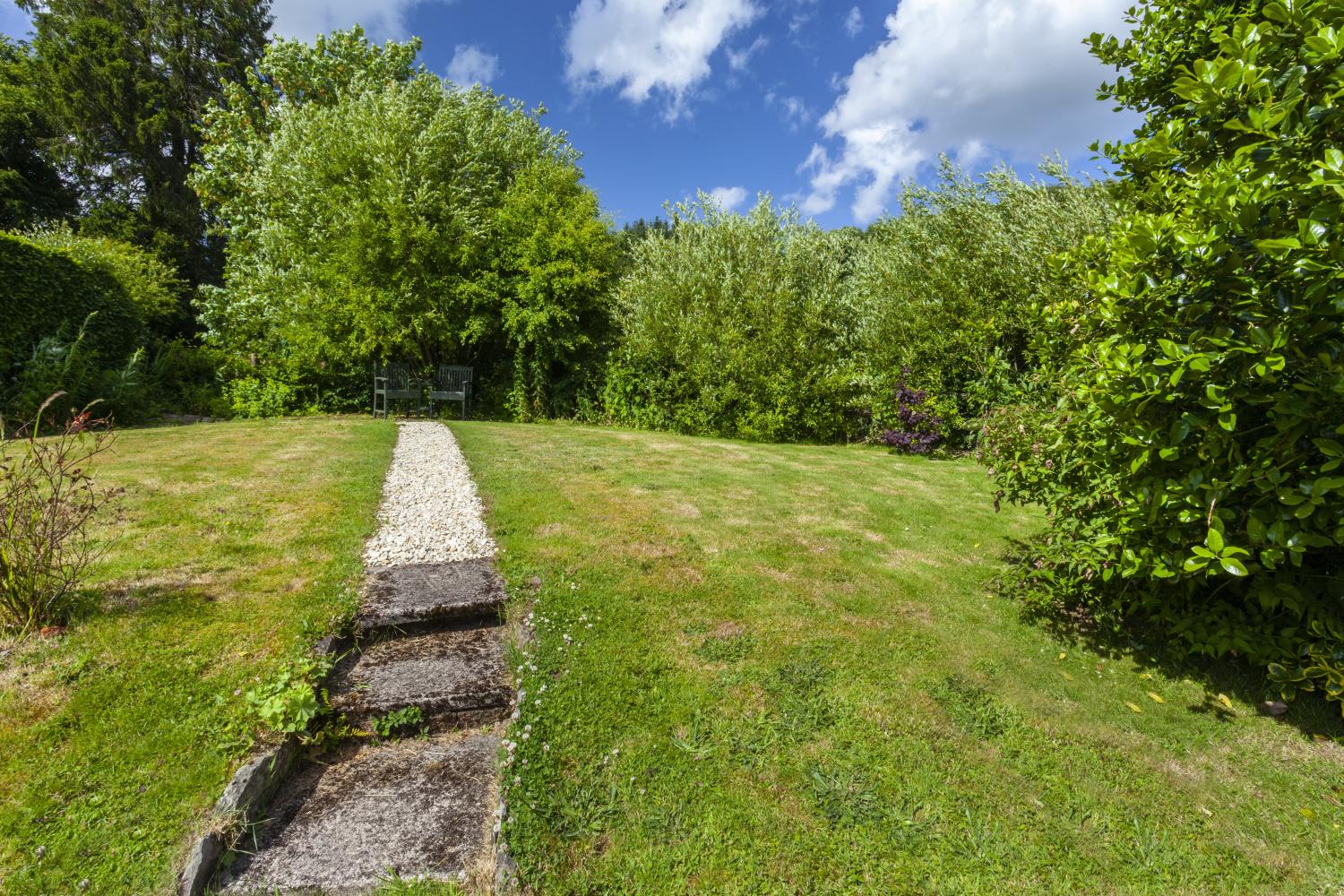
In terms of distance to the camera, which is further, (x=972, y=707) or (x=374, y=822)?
(x=972, y=707)

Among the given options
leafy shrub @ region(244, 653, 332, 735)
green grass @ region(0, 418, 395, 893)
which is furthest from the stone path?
green grass @ region(0, 418, 395, 893)

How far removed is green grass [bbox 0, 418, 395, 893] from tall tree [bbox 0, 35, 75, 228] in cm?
2526

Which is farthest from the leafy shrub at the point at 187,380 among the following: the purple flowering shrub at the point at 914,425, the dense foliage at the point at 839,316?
the purple flowering shrub at the point at 914,425

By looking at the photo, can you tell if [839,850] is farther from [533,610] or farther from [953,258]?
[953,258]

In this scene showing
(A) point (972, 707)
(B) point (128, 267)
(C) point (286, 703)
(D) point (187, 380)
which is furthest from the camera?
(B) point (128, 267)

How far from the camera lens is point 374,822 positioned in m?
2.59

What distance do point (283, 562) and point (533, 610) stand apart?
221 cm

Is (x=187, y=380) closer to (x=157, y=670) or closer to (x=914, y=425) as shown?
(x=157, y=670)

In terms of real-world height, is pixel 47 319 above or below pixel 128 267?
below

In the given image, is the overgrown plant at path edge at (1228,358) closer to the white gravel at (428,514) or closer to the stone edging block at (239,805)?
the stone edging block at (239,805)

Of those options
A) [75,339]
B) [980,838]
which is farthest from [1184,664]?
[75,339]

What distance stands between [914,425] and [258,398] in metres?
15.8

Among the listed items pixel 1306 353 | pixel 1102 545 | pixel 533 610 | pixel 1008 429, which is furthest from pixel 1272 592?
pixel 533 610

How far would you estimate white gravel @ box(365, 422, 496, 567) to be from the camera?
5078 millimetres
